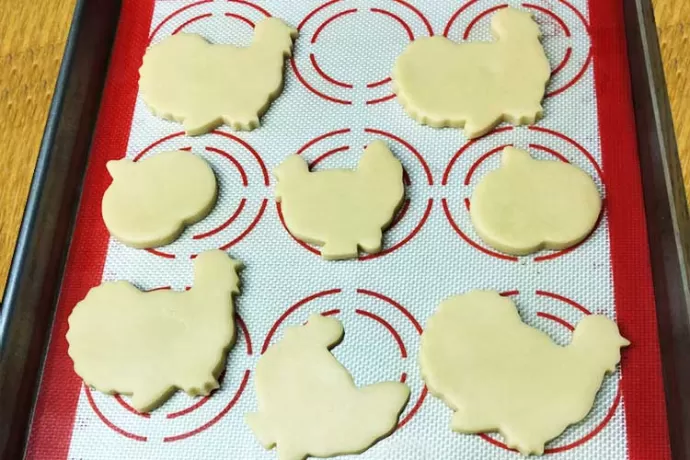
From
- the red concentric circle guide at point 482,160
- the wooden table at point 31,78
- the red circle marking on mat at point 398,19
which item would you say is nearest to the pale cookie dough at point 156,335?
the wooden table at point 31,78

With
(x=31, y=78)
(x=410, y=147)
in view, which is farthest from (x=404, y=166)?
(x=31, y=78)

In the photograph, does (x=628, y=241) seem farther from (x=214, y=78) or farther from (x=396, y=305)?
(x=214, y=78)

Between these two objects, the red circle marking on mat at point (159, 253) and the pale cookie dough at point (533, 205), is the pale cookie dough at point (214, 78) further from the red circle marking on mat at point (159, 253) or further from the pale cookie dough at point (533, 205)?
the pale cookie dough at point (533, 205)

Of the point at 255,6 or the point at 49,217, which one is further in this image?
the point at 255,6

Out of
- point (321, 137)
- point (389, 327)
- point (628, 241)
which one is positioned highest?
point (321, 137)

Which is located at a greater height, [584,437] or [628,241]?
[628,241]

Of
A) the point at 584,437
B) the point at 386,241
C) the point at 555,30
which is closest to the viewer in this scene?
the point at 584,437

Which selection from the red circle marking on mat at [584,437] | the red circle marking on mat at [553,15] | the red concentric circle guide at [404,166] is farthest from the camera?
the red circle marking on mat at [553,15]
